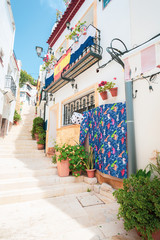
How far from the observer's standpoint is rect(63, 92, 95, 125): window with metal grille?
5.52 meters

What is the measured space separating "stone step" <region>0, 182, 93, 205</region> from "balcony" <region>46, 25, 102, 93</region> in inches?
177

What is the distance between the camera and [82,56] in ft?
17.2

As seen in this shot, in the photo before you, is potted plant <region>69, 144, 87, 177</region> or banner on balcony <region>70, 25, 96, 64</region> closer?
potted plant <region>69, 144, 87, 177</region>

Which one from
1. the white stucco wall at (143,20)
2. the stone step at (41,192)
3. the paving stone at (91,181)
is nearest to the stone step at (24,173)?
the stone step at (41,192)

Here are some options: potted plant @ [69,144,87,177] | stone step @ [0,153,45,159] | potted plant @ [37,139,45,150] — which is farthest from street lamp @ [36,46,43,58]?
potted plant @ [69,144,87,177]

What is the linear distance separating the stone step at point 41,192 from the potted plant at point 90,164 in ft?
1.24

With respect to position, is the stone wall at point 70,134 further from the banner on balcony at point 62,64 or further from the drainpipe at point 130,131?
the banner on balcony at point 62,64

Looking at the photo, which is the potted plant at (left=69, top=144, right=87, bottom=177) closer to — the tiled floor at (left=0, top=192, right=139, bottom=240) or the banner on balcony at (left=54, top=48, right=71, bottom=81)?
the tiled floor at (left=0, top=192, right=139, bottom=240)

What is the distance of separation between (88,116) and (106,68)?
1834mm

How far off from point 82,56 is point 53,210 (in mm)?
5276

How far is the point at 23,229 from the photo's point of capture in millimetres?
2268

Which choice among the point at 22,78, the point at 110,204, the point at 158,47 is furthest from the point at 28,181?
the point at 22,78

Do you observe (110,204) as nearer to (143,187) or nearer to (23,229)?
(143,187)

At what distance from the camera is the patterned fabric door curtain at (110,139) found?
132 inches
